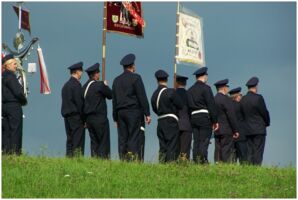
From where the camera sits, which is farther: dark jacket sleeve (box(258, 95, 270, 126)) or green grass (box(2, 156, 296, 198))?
dark jacket sleeve (box(258, 95, 270, 126))

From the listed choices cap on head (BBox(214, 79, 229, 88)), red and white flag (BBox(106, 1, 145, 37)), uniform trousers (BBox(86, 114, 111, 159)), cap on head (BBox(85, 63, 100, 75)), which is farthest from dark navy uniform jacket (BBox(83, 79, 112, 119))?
cap on head (BBox(214, 79, 229, 88))

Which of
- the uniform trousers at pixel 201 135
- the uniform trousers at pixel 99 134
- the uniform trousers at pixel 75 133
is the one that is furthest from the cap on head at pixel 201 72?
the uniform trousers at pixel 75 133

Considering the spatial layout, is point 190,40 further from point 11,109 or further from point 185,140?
point 11,109

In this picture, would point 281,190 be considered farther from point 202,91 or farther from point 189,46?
point 189,46

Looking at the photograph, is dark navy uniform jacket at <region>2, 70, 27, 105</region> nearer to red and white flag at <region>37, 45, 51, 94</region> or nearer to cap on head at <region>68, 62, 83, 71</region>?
cap on head at <region>68, 62, 83, 71</region>

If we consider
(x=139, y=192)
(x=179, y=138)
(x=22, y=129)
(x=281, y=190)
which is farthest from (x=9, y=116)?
(x=281, y=190)

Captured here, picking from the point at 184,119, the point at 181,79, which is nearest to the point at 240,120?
the point at 184,119

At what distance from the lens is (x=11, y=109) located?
2125 centimetres

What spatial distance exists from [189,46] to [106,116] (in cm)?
462

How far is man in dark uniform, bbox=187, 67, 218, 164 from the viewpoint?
22.2 meters

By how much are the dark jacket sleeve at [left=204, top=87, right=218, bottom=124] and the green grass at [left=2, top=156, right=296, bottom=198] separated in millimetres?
1888

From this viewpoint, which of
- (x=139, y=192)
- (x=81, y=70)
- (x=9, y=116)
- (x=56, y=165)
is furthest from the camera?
(x=81, y=70)

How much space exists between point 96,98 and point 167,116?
1695 millimetres

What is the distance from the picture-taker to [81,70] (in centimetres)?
2270
